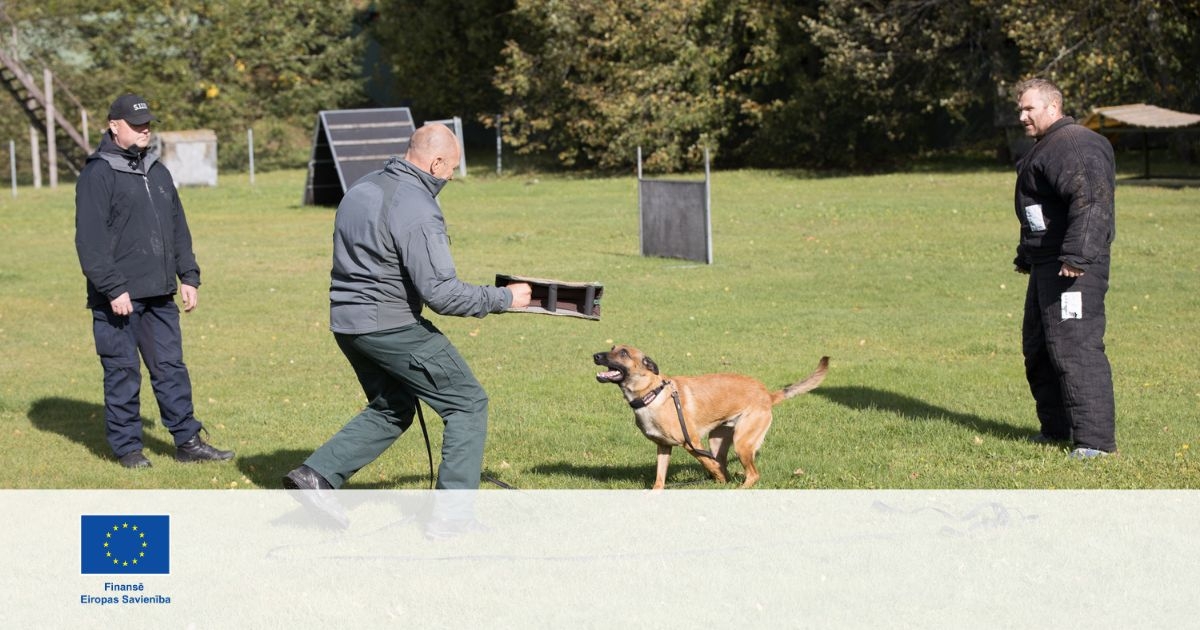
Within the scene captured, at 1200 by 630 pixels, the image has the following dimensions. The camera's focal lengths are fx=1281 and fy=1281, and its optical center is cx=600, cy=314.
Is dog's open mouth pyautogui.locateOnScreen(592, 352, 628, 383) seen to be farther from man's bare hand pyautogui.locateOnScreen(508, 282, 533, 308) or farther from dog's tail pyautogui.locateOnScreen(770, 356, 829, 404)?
dog's tail pyautogui.locateOnScreen(770, 356, 829, 404)

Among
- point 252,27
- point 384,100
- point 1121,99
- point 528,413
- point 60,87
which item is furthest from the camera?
point 384,100

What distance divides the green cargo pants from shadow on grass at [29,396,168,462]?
221 centimetres

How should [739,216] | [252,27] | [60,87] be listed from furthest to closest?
[252,27], [60,87], [739,216]

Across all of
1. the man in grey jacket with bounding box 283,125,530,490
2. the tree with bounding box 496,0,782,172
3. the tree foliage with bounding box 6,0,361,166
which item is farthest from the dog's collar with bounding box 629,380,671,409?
the tree foliage with bounding box 6,0,361,166

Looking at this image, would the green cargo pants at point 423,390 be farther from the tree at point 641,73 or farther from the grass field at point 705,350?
→ the tree at point 641,73

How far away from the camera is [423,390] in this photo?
18.6 ft

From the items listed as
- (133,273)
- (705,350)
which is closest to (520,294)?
(133,273)

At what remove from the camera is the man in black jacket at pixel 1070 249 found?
695cm

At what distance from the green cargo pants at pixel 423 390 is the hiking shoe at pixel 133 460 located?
1.85m

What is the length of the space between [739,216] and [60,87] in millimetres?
22434

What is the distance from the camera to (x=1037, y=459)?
707 cm
